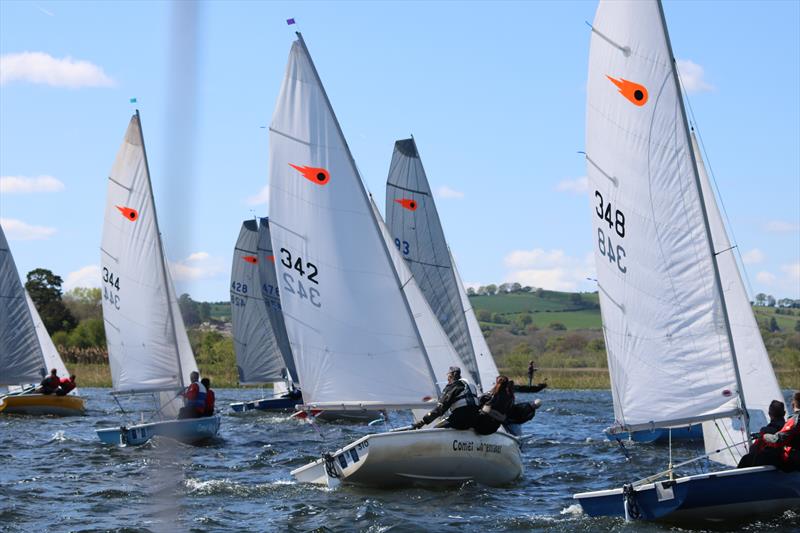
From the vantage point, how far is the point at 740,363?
1756cm

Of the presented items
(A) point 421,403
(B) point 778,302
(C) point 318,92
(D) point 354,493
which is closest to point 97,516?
(D) point 354,493

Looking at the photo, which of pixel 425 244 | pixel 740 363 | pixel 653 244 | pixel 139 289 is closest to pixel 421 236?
pixel 425 244

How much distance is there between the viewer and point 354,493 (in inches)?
614

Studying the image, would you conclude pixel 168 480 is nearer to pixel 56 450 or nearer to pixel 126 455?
pixel 126 455

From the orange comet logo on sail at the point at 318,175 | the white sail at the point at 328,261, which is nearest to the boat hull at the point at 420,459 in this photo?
the white sail at the point at 328,261

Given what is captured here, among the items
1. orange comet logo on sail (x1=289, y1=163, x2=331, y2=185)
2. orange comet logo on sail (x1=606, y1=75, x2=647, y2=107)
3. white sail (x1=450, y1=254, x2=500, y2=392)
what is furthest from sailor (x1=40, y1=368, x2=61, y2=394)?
orange comet logo on sail (x1=606, y1=75, x2=647, y2=107)

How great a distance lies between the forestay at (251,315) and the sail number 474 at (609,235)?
26978mm

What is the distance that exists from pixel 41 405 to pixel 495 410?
21195 mm

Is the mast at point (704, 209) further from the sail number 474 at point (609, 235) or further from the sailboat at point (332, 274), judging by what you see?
the sailboat at point (332, 274)

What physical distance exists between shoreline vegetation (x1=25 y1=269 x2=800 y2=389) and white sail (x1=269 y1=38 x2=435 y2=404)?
11.2m

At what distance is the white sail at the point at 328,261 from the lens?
17.5 metres

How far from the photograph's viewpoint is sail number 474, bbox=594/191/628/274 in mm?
14302

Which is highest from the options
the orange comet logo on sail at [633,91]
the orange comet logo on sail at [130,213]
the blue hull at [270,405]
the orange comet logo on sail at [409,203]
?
the orange comet logo on sail at [409,203]

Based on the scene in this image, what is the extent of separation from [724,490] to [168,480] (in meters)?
10.1
